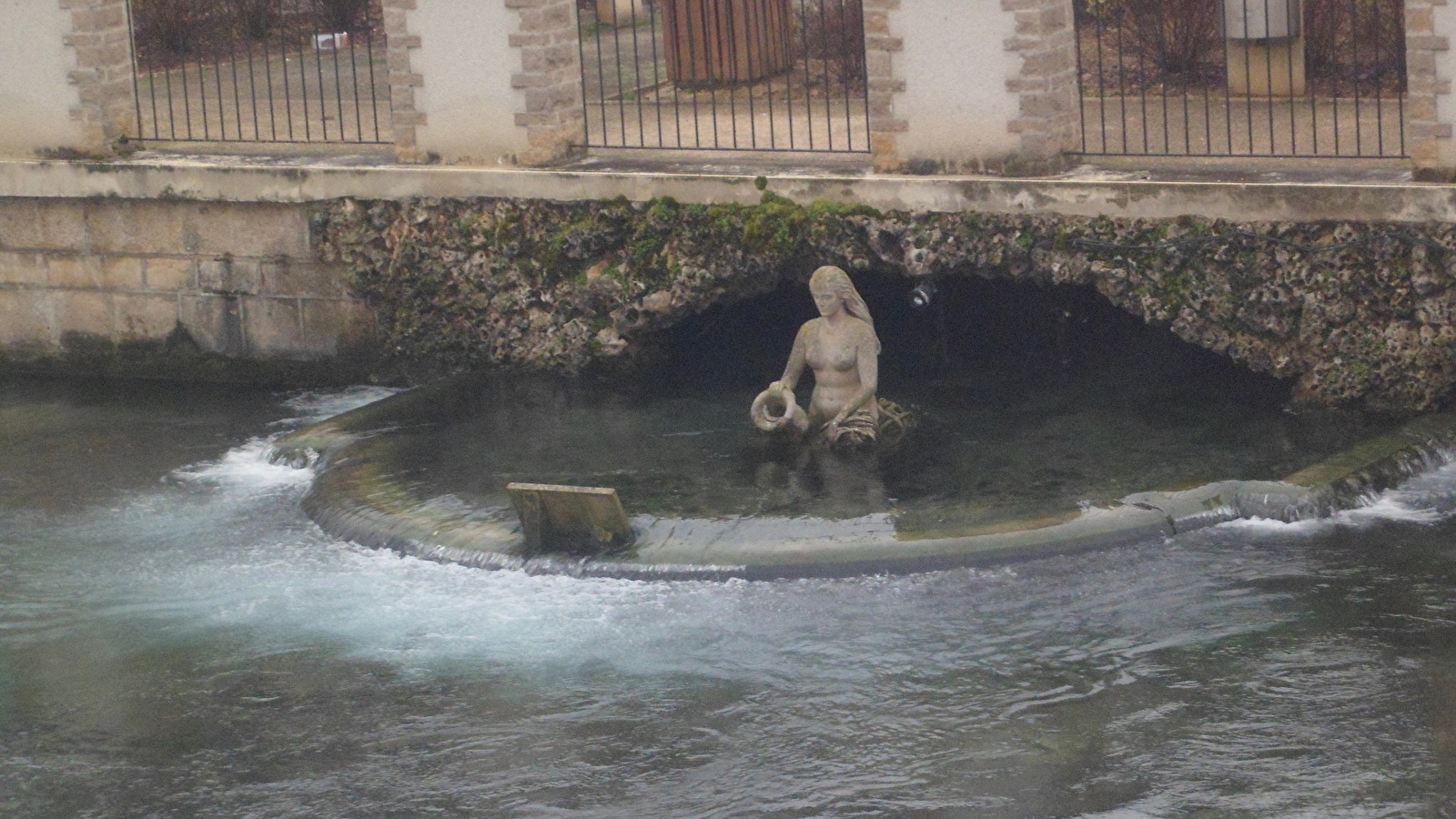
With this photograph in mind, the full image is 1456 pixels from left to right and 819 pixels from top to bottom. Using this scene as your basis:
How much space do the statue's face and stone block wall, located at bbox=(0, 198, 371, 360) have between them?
13.4 feet

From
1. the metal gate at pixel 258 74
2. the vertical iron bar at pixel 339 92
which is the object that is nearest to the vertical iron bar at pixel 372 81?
the metal gate at pixel 258 74

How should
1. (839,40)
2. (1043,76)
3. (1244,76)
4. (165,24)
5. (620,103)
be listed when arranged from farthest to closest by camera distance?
(165,24) < (839,40) < (1244,76) < (620,103) < (1043,76)

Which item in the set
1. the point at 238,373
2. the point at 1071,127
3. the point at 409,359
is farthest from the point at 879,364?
the point at 238,373

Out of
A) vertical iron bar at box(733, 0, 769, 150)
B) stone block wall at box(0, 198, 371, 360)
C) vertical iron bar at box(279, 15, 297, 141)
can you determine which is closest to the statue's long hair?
vertical iron bar at box(733, 0, 769, 150)

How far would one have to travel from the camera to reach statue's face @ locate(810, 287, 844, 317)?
488 inches

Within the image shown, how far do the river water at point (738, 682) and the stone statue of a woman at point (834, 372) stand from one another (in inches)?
73.8

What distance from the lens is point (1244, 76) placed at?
52.7 feet

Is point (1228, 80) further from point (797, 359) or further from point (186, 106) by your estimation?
point (186, 106)

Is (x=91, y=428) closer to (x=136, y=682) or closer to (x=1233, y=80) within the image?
(x=136, y=682)

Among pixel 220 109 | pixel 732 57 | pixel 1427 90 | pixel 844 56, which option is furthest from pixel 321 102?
pixel 1427 90

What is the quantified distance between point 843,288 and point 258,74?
1006 cm

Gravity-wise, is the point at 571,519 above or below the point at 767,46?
below

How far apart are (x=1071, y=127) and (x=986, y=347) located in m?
2.06

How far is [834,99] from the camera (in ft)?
57.5
